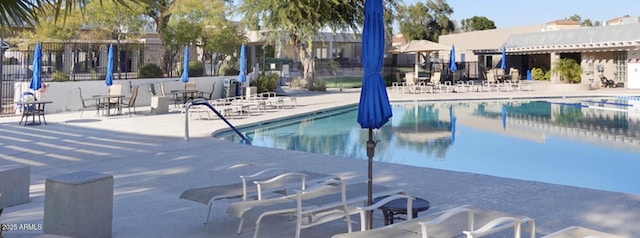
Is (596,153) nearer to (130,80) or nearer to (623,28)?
(130,80)

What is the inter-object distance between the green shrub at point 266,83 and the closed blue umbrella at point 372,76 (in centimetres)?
2060

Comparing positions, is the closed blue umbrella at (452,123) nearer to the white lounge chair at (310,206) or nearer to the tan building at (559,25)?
the white lounge chair at (310,206)

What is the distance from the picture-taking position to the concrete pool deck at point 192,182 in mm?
6004

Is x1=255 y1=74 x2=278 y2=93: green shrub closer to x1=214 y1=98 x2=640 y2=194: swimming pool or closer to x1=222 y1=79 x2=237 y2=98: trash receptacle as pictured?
x1=222 y1=79 x2=237 y2=98: trash receptacle

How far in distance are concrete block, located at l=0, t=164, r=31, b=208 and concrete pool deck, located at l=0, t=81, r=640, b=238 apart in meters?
0.09

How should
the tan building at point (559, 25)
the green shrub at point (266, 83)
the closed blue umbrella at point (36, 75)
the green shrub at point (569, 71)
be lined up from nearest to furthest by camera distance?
the closed blue umbrella at point (36, 75), the green shrub at point (266, 83), the green shrub at point (569, 71), the tan building at point (559, 25)

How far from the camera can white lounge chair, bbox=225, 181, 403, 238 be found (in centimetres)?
516

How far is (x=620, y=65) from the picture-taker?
33.4 m

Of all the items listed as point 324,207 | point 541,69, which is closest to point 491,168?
point 324,207

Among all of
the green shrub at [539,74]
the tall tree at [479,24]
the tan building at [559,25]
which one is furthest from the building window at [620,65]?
the tall tree at [479,24]

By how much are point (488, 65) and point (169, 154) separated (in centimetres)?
3732

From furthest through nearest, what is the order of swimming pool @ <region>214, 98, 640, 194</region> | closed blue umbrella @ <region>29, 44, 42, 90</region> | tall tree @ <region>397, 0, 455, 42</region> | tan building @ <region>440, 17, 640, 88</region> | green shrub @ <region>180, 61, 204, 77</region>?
1. tall tree @ <region>397, 0, 455, 42</region>
2. tan building @ <region>440, 17, 640, 88</region>
3. green shrub @ <region>180, 61, 204, 77</region>
4. closed blue umbrella @ <region>29, 44, 42, 90</region>
5. swimming pool @ <region>214, 98, 640, 194</region>

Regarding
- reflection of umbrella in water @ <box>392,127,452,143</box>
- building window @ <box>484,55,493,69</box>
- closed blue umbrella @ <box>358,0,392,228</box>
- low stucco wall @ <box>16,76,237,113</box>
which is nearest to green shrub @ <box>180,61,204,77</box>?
low stucco wall @ <box>16,76,237,113</box>

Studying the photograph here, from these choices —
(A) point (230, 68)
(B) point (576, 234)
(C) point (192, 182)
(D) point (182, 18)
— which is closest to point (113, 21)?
(D) point (182, 18)
